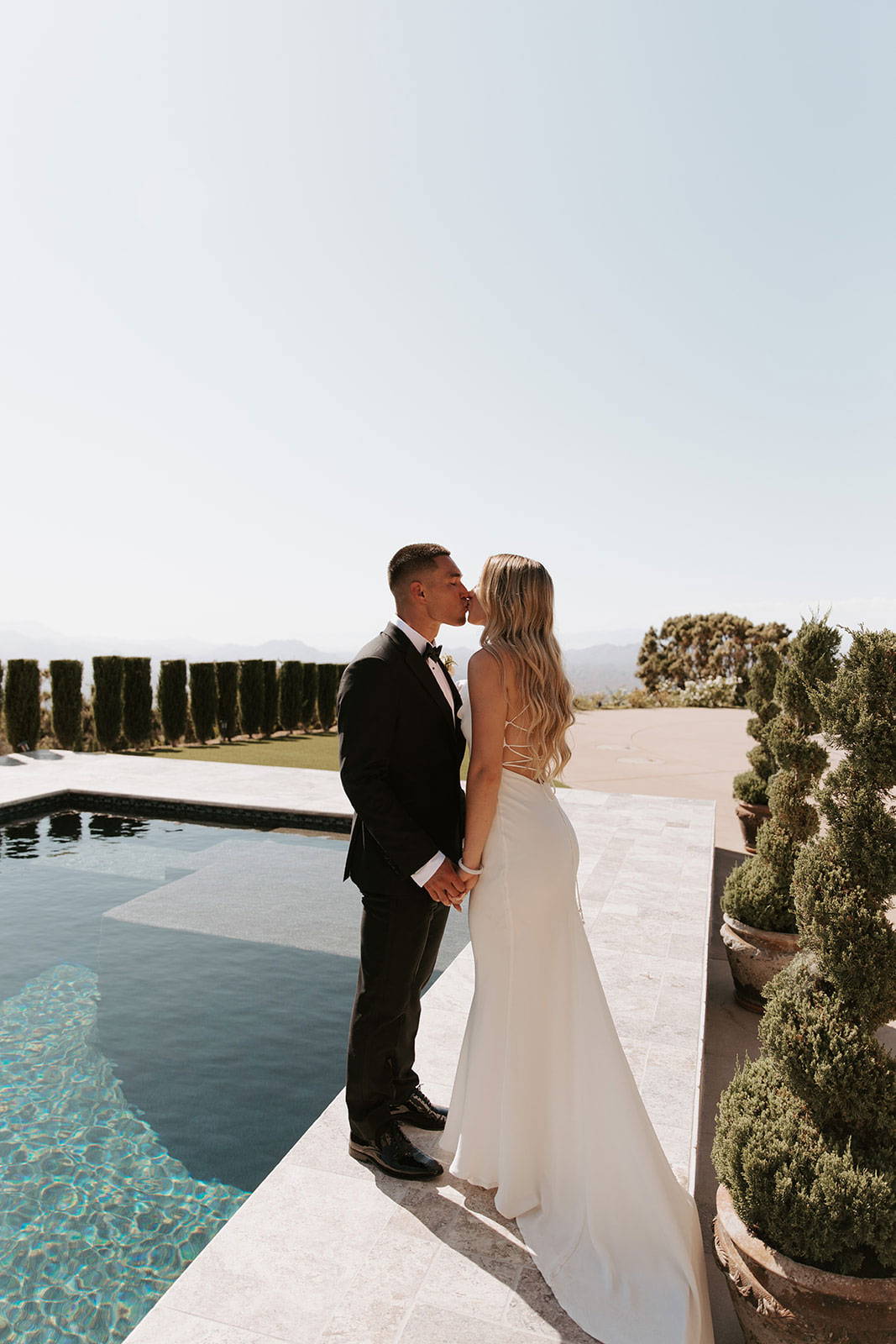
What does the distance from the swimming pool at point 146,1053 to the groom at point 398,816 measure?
0.75m

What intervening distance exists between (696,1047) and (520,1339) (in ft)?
6.29

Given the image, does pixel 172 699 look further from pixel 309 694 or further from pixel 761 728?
pixel 761 728

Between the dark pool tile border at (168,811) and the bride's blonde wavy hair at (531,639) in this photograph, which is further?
the dark pool tile border at (168,811)

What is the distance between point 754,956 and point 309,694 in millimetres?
14656

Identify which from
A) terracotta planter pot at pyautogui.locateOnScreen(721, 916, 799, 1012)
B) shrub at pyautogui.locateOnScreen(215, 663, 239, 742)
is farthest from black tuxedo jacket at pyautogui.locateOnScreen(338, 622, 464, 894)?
shrub at pyautogui.locateOnScreen(215, 663, 239, 742)

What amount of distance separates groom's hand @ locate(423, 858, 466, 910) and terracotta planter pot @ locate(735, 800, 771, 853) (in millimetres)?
6350

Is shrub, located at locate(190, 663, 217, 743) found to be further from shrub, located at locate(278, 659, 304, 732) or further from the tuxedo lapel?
the tuxedo lapel

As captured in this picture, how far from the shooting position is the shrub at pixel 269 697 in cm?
1708

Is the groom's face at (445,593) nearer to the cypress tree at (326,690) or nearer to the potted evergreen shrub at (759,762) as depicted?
the potted evergreen shrub at (759,762)

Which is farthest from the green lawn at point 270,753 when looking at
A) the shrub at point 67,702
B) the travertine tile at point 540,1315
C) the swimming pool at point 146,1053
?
the travertine tile at point 540,1315

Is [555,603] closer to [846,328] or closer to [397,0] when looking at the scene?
[397,0]

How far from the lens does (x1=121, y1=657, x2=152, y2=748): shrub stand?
14.5 m

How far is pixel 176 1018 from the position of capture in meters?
4.31

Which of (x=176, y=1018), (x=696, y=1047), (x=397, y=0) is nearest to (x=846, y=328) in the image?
(x=397, y=0)
